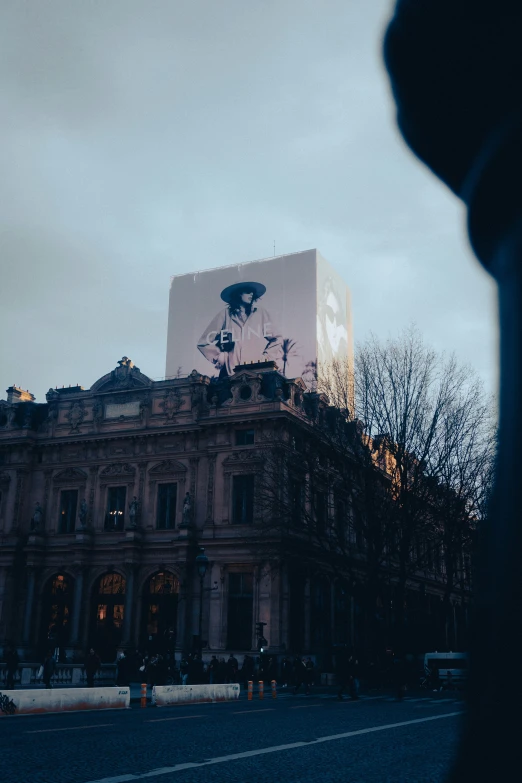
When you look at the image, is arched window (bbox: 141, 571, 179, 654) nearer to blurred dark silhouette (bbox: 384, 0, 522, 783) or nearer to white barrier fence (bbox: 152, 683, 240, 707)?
white barrier fence (bbox: 152, 683, 240, 707)

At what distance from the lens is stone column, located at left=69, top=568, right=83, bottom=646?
49875mm

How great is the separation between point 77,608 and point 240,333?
3491 centimetres

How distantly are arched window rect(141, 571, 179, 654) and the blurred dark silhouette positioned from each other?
159 ft

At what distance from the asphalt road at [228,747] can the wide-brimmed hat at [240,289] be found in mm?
58124

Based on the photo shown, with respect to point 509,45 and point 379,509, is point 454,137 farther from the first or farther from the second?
point 379,509

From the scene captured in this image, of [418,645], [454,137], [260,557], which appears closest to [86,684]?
[260,557]

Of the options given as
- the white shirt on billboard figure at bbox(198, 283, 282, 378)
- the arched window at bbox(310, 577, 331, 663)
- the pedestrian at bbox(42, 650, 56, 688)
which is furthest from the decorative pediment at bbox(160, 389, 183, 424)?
the pedestrian at bbox(42, 650, 56, 688)

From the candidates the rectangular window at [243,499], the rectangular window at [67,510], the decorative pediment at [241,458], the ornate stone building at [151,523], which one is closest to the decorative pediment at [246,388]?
the ornate stone building at [151,523]

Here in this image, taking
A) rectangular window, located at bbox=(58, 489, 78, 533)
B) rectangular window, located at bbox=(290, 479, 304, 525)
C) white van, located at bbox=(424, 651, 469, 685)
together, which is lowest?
white van, located at bbox=(424, 651, 469, 685)

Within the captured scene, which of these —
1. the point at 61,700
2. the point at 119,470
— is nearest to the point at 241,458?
the point at 119,470

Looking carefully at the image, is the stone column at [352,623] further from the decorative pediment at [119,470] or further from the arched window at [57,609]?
the arched window at [57,609]

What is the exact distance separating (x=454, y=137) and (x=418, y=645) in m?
58.8

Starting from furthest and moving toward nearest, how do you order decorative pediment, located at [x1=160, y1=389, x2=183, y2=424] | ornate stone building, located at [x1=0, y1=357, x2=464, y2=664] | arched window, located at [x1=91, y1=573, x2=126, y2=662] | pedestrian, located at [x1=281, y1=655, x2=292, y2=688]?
decorative pediment, located at [x1=160, y1=389, x2=183, y2=424] → arched window, located at [x1=91, y1=573, x2=126, y2=662] → ornate stone building, located at [x1=0, y1=357, x2=464, y2=664] → pedestrian, located at [x1=281, y1=655, x2=292, y2=688]

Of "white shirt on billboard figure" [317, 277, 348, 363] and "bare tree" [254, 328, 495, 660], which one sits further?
"white shirt on billboard figure" [317, 277, 348, 363]
